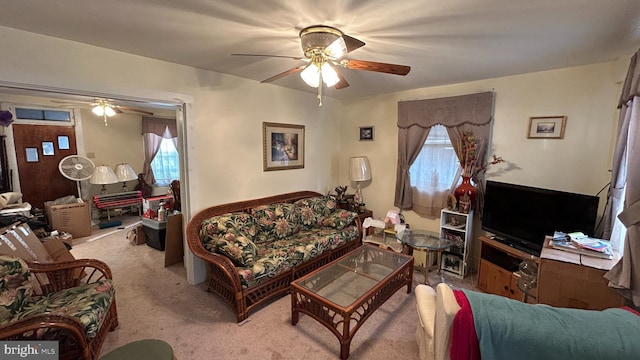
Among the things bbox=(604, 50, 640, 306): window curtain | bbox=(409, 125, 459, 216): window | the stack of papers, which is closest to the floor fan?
bbox=(409, 125, 459, 216): window

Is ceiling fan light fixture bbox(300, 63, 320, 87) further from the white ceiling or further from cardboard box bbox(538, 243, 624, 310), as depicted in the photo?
cardboard box bbox(538, 243, 624, 310)

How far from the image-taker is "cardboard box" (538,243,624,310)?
1777 millimetres

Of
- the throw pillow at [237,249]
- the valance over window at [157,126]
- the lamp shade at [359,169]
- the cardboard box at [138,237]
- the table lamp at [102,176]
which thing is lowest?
the cardboard box at [138,237]

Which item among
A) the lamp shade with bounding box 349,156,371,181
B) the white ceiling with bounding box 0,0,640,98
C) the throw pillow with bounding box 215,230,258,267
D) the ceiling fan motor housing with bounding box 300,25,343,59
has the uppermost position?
the white ceiling with bounding box 0,0,640,98

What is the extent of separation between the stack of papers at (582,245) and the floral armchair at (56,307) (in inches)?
133

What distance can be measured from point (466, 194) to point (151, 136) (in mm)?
6369

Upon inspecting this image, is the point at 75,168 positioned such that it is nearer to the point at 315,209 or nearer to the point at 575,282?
the point at 315,209

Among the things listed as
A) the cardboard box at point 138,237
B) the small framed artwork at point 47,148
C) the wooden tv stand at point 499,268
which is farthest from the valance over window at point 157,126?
the wooden tv stand at point 499,268

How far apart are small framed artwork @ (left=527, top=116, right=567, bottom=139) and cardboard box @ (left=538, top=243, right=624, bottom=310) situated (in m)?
1.34

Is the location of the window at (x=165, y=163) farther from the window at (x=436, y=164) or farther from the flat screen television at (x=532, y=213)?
the flat screen television at (x=532, y=213)

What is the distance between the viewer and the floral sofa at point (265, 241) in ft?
7.71

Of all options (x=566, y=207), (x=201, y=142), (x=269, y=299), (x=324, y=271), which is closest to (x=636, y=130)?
(x=566, y=207)

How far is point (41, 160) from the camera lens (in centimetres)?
474

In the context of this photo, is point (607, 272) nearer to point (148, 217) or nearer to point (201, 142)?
point (201, 142)
